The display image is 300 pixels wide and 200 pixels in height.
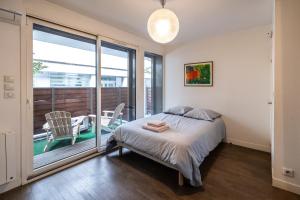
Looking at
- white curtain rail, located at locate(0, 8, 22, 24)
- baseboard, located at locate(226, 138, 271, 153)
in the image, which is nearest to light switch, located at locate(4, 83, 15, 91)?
white curtain rail, located at locate(0, 8, 22, 24)

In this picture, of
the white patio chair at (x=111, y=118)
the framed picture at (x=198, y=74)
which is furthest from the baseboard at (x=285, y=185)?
the white patio chair at (x=111, y=118)

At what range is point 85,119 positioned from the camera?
346 cm

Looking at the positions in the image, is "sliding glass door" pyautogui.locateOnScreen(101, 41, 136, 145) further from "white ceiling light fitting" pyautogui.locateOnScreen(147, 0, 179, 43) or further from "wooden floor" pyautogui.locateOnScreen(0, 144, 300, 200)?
"white ceiling light fitting" pyautogui.locateOnScreen(147, 0, 179, 43)

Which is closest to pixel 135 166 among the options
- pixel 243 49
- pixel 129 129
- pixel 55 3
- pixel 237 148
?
pixel 129 129

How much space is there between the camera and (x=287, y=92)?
1.88m

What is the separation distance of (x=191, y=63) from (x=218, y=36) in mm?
842

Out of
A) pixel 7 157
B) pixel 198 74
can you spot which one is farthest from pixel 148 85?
pixel 7 157

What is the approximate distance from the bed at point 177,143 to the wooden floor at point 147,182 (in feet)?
0.77

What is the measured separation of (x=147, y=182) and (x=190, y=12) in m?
2.64

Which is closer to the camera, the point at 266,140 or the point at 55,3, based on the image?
the point at 55,3

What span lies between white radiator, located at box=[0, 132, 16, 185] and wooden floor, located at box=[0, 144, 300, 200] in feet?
0.73

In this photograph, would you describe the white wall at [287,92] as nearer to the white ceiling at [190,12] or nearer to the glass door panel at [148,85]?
the white ceiling at [190,12]

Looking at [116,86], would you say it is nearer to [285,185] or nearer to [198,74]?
[198,74]

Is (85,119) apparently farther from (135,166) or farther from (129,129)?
(135,166)
